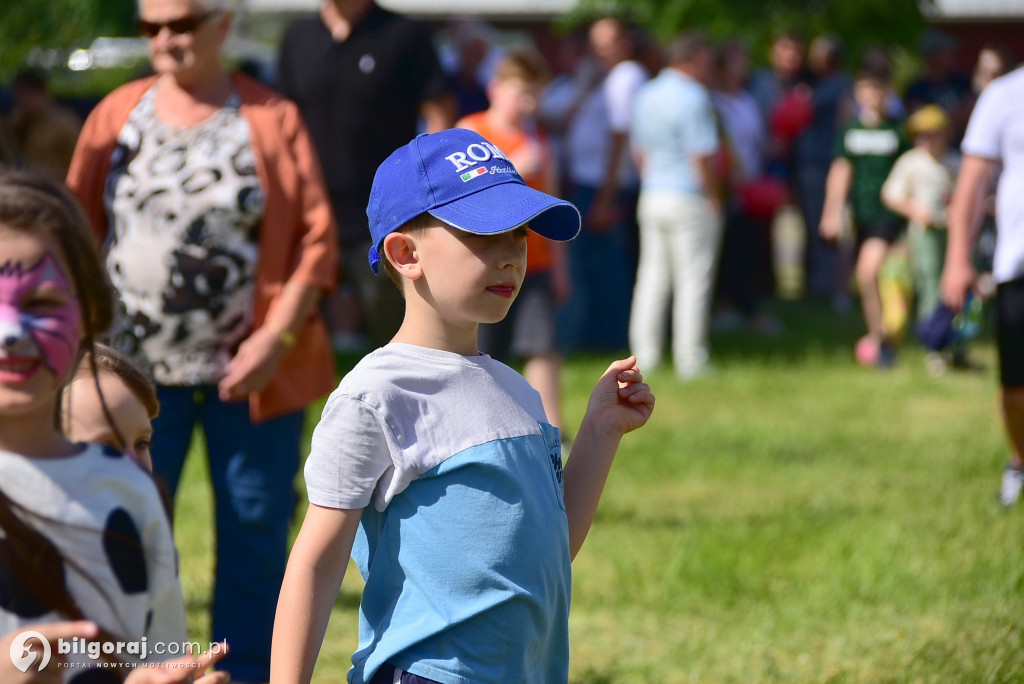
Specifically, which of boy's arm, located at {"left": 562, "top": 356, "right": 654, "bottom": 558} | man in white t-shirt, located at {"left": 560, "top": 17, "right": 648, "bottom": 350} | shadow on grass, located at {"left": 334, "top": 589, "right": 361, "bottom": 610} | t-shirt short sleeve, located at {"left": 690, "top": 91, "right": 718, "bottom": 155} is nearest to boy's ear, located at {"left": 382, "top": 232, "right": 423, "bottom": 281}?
boy's arm, located at {"left": 562, "top": 356, "right": 654, "bottom": 558}

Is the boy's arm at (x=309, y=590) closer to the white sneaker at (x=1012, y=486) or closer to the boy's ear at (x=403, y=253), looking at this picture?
the boy's ear at (x=403, y=253)

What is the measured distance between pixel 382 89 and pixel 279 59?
1.80 feet

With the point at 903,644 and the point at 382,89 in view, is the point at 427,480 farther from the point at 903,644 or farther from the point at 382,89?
the point at 382,89

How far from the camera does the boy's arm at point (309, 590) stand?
6.75 ft

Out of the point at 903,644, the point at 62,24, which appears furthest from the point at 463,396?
the point at 62,24

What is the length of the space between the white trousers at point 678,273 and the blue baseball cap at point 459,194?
274 inches

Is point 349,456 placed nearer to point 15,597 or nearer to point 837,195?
point 15,597

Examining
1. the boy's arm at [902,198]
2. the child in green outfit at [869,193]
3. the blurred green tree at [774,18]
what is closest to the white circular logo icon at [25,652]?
the child in green outfit at [869,193]

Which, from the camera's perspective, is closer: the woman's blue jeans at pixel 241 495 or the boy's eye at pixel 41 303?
the boy's eye at pixel 41 303

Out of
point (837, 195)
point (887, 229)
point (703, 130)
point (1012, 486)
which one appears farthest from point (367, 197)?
point (837, 195)

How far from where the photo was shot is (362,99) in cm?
509

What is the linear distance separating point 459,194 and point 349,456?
0.47 metres

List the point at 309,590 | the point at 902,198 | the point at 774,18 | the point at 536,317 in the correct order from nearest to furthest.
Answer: the point at 309,590
the point at 536,317
the point at 902,198
the point at 774,18

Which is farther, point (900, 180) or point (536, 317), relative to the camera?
point (900, 180)
